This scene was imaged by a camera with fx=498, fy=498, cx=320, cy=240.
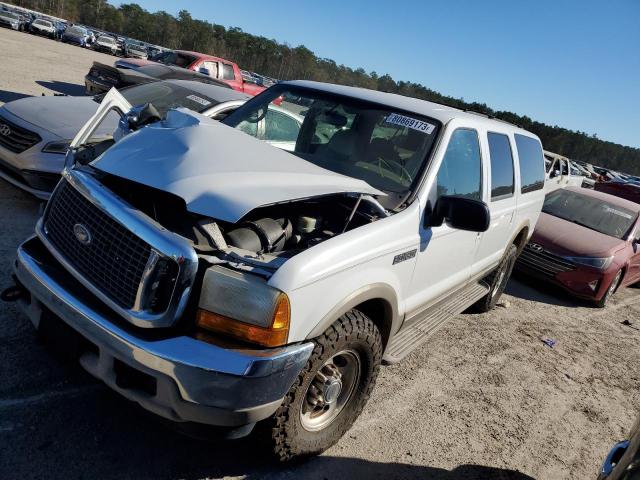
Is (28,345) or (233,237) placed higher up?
(233,237)

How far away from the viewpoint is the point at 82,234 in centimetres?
248

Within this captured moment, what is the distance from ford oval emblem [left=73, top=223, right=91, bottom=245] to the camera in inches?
96.4

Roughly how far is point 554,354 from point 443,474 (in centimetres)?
287

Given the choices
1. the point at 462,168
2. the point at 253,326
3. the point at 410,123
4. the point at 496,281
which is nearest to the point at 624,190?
the point at 496,281

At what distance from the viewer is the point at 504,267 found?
5.75 meters

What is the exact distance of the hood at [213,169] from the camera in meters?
2.36

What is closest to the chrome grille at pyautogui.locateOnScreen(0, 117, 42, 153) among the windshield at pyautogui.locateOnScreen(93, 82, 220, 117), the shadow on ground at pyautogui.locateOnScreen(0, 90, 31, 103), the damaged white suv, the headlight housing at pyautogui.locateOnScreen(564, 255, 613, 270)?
the windshield at pyautogui.locateOnScreen(93, 82, 220, 117)

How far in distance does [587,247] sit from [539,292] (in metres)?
0.96

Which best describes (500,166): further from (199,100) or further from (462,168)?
(199,100)

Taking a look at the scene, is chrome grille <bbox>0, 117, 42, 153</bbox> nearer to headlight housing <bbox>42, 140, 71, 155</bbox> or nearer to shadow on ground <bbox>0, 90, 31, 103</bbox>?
headlight housing <bbox>42, 140, 71, 155</bbox>

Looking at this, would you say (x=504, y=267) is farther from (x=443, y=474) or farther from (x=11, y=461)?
(x=11, y=461)

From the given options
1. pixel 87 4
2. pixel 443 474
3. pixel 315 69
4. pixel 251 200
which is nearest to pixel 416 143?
pixel 251 200

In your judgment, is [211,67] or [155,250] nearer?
[155,250]

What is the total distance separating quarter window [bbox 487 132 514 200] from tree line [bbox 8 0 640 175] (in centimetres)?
7803
